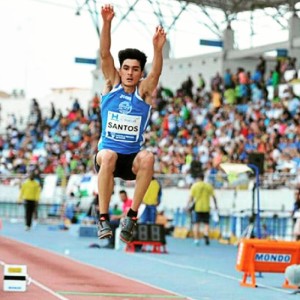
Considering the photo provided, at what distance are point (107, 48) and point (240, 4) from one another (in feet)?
104

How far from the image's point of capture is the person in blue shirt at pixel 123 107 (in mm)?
10930

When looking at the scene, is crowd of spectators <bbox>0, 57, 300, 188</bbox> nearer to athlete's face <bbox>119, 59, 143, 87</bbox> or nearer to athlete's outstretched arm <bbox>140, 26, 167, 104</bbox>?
athlete's outstretched arm <bbox>140, 26, 167, 104</bbox>

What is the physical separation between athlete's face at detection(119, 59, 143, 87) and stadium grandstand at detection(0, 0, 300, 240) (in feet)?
41.4

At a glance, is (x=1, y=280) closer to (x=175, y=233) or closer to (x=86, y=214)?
(x=175, y=233)

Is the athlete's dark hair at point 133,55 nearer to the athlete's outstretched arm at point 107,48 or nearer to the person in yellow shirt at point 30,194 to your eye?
the athlete's outstretched arm at point 107,48

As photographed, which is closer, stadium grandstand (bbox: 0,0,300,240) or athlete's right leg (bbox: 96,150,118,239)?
athlete's right leg (bbox: 96,150,118,239)

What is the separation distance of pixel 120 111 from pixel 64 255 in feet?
49.8

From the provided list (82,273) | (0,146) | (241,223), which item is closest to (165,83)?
(0,146)

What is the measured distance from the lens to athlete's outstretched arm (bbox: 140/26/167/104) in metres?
11.0

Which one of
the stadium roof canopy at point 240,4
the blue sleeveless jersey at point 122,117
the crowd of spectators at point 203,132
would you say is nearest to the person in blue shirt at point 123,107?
the blue sleeveless jersey at point 122,117

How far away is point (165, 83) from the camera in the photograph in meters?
49.3

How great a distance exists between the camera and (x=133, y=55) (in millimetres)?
10961

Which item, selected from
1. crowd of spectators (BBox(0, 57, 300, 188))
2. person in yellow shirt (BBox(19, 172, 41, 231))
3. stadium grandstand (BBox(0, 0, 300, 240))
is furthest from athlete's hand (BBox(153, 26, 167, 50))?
person in yellow shirt (BBox(19, 172, 41, 231))

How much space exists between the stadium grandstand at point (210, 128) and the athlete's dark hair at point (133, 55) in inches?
495
